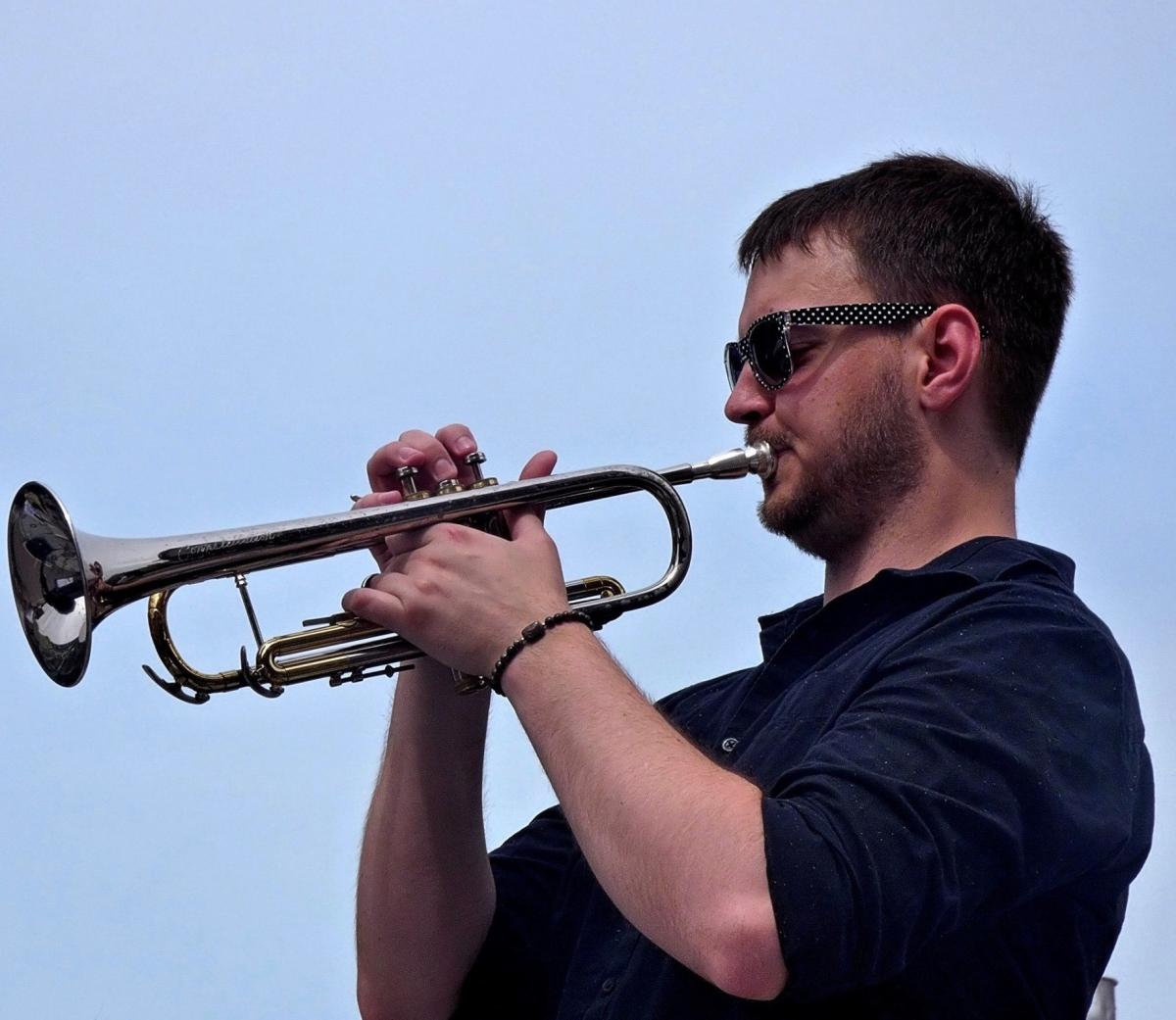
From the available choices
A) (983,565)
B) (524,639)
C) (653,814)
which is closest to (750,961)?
(653,814)

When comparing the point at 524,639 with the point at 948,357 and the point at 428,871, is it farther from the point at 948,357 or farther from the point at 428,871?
the point at 948,357

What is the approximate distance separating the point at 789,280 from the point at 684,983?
1.23 metres

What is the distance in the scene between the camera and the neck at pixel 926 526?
277 centimetres

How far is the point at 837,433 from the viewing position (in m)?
2.79

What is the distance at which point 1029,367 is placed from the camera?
3.01 m

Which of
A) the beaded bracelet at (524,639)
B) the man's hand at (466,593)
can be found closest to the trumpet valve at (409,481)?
the man's hand at (466,593)

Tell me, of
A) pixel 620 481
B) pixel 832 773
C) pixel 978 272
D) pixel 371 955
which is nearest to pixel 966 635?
pixel 832 773

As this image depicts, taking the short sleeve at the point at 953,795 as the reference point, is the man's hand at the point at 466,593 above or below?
above

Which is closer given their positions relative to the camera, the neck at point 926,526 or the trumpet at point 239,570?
the trumpet at point 239,570

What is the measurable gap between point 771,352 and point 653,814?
42.2 inches

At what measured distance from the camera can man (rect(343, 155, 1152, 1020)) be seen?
1990mm

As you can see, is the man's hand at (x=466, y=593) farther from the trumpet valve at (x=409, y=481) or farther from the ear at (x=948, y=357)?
the ear at (x=948, y=357)

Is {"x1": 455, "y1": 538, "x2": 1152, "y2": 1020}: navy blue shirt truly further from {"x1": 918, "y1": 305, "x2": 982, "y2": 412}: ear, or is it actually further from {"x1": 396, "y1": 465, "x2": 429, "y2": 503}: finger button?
{"x1": 396, "y1": 465, "x2": 429, "y2": 503}: finger button

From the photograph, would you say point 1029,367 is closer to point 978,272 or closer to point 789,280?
point 978,272
